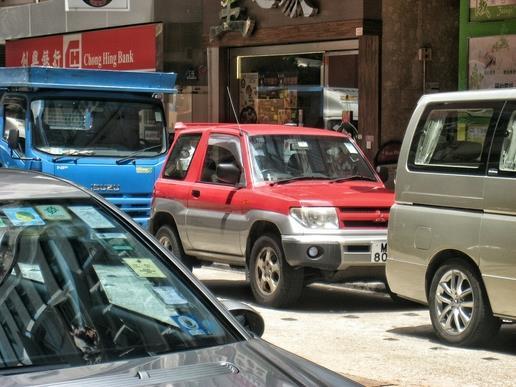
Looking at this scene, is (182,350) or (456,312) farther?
Answer: (456,312)

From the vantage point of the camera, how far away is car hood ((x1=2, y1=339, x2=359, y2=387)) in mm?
2992

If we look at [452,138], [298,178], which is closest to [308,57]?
[298,178]

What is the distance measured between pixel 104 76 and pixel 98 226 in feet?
29.4

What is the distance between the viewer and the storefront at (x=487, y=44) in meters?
14.8

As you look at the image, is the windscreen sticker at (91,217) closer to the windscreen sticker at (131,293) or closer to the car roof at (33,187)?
the car roof at (33,187)

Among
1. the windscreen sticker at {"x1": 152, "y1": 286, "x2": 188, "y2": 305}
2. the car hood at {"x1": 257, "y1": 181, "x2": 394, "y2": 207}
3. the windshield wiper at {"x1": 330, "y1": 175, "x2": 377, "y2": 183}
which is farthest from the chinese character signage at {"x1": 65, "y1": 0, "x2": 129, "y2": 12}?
the windscreen sticker at {"x1": 152, "y1": 286, "x2": 188, "y2": 305}

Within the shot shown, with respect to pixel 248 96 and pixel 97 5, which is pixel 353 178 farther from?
pixel 97 5

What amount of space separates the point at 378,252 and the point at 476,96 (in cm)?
230

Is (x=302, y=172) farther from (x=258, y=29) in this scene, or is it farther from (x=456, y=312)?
(x=258, y=29)

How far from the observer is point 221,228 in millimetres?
10766

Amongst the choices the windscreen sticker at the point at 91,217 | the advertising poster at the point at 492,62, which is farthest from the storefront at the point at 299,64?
the windscreen sticker at the point at 91,217

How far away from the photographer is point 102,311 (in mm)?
3605

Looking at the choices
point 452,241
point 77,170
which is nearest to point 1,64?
point 77,170

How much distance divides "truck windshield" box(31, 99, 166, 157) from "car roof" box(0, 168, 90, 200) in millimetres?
8132
